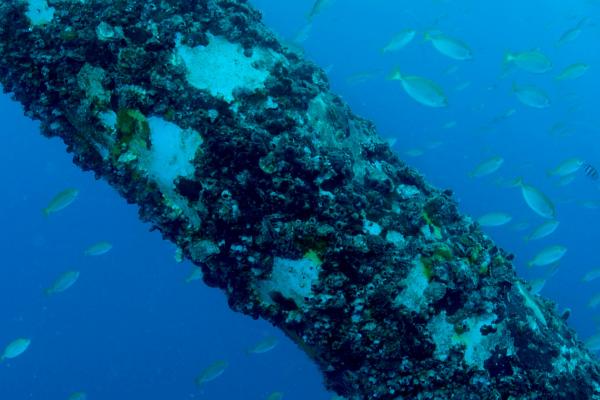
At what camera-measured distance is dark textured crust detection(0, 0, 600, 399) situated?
234 cm

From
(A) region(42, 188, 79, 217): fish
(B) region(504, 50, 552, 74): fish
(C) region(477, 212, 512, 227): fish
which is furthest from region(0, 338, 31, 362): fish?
(B) region(504, 50, 552, 74): fish

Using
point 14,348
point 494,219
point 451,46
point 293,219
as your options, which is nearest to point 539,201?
point 494,219

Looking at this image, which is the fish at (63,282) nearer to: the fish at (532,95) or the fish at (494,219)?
the fish at (494,219)

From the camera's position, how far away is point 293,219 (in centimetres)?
236

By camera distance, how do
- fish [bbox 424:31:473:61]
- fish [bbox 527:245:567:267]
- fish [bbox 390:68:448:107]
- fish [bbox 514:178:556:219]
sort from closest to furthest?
fish [bbox 390:68:448:107] < fish [bbox 514:178:556:219] < fish [bbox 424:31:473:61] < fish [bbox 527:245:567:267]

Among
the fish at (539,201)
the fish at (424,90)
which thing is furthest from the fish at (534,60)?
the fish at (424,90)

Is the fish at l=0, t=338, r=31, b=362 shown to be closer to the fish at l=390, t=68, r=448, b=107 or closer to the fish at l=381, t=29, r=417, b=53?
A: the fish at l=390, t=68, r=448, b=107

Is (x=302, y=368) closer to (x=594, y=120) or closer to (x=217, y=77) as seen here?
(x=217, y=77)

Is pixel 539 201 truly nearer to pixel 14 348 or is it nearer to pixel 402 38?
pixel 402 38

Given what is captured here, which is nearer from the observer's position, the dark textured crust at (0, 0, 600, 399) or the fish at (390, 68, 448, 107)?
the dark textured crust at (0, 0, 600, 399)

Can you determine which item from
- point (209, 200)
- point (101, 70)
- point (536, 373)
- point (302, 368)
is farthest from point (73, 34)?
point (302, 368)

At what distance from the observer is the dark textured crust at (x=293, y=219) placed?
7.66ft

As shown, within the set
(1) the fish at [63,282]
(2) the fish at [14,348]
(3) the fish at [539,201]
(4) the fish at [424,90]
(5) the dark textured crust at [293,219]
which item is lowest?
(5) the dark textured crust at [293,219]

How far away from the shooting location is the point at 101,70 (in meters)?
2.49
